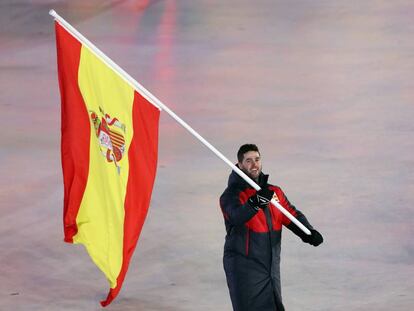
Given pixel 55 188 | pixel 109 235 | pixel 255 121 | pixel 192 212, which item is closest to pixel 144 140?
pixel 109 235

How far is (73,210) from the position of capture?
7852 millimetres

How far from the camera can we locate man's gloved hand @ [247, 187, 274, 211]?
24.2 ft

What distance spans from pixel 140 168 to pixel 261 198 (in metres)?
0.74

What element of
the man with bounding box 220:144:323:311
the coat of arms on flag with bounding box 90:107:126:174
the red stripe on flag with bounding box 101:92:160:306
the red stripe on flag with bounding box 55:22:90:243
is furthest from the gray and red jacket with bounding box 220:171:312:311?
the red stripe on flag with bounding box 55:22:90:243

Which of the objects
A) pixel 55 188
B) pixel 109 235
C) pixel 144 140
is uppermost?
pixel 144 140

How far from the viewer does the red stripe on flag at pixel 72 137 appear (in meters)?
7.68

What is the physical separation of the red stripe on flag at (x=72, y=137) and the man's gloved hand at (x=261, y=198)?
1096mm

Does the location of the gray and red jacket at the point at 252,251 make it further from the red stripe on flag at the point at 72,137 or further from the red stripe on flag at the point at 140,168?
the red stripe on flag at the point at 72,137

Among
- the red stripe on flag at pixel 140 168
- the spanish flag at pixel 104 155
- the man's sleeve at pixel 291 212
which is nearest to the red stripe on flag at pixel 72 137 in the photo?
the spanish flag at pixel 104 155

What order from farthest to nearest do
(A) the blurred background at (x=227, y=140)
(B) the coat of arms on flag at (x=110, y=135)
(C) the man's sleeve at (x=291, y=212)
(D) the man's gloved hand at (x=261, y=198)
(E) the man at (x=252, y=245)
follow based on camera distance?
(A) the blurred background at (x=227, y=140)
(C) the man's sleeve at (x=291, y=212)
(E) the man at (x=252, y=245)
(B) the coat of arms on flag at (x=110, y=135)
(D) the man's gloved hand at (x=261, y=198)

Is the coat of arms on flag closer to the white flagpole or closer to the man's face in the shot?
the white flagpole

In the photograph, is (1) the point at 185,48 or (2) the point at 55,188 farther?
(1) the point at 185,48

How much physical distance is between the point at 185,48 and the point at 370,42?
8.08 feet

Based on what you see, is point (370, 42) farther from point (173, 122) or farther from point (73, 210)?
point (73, 210)
